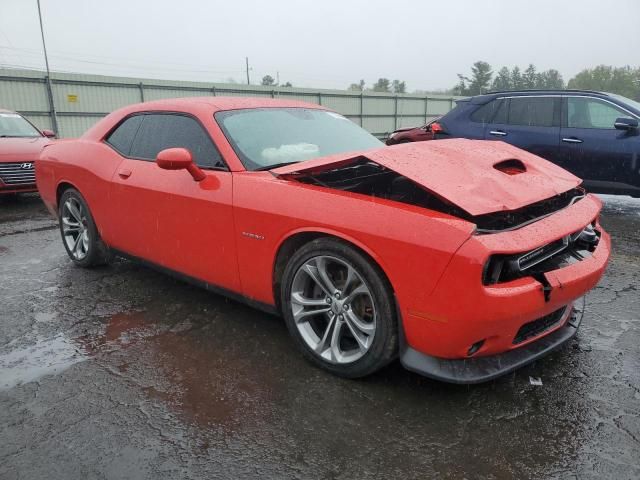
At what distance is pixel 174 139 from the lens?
3543 mm

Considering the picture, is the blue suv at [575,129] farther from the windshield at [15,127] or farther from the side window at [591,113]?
the windshield at [15,127]

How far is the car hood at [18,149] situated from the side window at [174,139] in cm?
463

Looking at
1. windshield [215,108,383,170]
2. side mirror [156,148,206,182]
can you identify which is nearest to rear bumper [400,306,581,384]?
windshield [215,108,383,170]

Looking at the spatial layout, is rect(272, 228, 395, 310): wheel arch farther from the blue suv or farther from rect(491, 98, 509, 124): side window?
rect(491, 98, 509, 124): side window

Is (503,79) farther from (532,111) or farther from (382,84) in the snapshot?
(532,111)

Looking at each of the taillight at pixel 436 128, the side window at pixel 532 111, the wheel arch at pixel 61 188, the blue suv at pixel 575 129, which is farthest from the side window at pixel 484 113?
the wheel arch at pixel 61 188

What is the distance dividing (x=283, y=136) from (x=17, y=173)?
592cm

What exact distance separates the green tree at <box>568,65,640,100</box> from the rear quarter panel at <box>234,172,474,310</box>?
95.8 m

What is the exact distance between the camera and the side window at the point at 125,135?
3932 millimetres

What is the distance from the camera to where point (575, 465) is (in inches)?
77.8

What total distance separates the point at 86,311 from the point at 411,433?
252cm

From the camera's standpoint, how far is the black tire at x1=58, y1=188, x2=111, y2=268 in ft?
13.9

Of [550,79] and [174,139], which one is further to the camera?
[550,79]

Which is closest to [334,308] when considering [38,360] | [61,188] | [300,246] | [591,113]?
[300,246]
